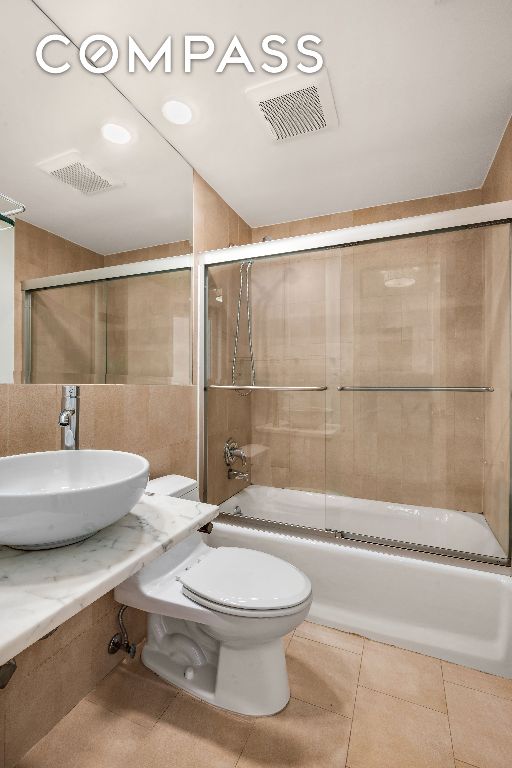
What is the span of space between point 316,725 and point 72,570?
1.03 metres

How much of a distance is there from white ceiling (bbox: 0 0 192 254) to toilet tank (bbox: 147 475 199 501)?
3.23 feet

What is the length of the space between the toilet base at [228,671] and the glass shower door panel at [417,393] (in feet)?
2.51

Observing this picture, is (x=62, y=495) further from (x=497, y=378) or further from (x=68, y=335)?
(x=497, y=378)

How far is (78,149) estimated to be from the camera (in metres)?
1.42

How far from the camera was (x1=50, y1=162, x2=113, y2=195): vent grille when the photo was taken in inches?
53.1

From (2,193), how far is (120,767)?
169 cm

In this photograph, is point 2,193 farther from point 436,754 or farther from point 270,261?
point 436,754

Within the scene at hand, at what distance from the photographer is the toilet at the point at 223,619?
3.62ft

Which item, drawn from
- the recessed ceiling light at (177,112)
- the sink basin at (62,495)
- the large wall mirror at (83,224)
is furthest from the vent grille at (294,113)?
the sink basin at (62,495)

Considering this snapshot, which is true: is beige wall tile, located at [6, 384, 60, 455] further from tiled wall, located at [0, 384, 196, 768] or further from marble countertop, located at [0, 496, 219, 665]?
marble countertop, located at [0, 496, 219, 665]

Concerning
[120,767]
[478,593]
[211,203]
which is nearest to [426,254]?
[211,203]

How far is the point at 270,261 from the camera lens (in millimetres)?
2100

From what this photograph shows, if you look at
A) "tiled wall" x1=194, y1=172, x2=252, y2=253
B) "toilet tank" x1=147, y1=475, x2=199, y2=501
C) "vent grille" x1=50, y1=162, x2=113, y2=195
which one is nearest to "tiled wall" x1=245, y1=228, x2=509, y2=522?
"tiled wall" x1=194, y1=172, x2=252, y2=253

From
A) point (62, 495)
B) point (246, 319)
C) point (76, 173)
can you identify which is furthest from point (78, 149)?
point (62, 495)
